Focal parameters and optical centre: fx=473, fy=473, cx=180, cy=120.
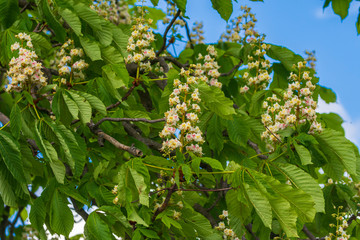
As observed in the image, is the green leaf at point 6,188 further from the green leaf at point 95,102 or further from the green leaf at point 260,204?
the green leaf at point 260,204

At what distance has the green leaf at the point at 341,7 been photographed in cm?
403

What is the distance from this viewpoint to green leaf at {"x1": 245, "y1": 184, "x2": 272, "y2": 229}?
2151mm

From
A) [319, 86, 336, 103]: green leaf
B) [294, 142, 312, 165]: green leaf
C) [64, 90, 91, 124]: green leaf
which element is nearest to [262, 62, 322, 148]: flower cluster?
[294, 142, 312, 165]: green leaf

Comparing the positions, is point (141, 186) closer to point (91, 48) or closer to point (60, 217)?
point (60, 217)

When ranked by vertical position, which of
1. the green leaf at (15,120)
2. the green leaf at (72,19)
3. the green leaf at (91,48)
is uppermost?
the green leaf at (72,19)

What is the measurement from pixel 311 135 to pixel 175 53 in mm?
2276

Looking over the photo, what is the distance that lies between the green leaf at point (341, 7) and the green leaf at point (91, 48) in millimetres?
2132

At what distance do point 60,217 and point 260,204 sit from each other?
135 centimetres

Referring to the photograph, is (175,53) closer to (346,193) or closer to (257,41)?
(257,41)

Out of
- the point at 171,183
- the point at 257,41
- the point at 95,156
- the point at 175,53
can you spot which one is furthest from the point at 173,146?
the point at 175,53

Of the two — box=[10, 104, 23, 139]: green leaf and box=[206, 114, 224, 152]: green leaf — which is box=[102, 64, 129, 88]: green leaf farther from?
box=[206, 114, 224, 152]: green leaf

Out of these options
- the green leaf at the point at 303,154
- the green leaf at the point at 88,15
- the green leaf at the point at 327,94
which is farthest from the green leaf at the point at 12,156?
the green leaf at the point at 327,94

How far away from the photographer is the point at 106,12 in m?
4.87

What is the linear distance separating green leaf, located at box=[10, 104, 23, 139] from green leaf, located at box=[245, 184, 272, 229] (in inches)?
51.7
